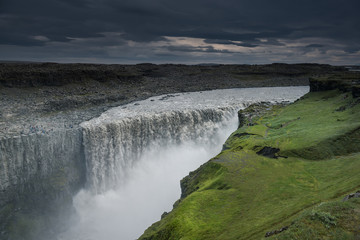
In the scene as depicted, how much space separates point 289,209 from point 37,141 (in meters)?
29.2

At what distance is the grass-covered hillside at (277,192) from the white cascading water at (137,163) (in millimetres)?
14444

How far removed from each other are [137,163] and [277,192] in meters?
27.2

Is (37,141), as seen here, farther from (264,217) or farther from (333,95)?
(333,95)

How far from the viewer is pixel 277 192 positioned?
1205 cm

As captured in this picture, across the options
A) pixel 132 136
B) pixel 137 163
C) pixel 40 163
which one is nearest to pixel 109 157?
pixel 137 163

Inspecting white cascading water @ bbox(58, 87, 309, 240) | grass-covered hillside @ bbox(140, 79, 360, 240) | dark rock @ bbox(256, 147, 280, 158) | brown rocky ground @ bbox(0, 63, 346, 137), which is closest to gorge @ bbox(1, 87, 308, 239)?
white cascading water @ bbox(58, 87, 309, 240)

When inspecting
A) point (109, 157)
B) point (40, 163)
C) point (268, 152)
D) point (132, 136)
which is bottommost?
point (109, 157)

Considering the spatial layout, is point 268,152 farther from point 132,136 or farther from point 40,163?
Result: point 40,163

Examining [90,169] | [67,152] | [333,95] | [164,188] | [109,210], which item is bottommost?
[109,210]

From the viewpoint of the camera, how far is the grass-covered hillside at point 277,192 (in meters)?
7.87

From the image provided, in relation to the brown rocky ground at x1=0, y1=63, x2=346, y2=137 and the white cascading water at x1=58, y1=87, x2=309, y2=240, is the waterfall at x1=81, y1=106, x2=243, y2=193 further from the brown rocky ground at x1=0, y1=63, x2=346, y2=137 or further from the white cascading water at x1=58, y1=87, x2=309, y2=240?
the brown rocky ground at x1=0, y1=63, x2=346, y2=137

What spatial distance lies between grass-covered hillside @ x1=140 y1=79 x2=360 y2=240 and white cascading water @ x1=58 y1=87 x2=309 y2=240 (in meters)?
14.4

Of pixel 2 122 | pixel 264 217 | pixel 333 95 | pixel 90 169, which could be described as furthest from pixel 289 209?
pixel 2 122

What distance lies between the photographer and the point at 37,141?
98.0 feet
